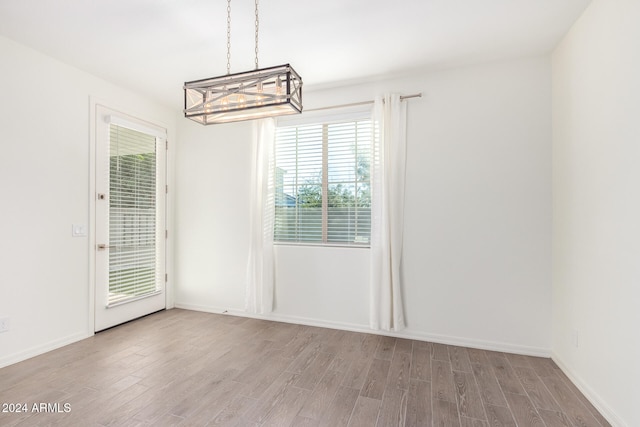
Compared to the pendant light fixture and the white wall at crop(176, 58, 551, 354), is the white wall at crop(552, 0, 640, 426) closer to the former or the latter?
the white wall at crop(176, 58, 551, 354)

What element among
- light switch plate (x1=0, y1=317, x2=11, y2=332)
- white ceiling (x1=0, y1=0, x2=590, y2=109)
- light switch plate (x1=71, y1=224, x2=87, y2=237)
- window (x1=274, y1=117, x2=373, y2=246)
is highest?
white ceiling (x1=0, y1=0, x2=590, y2=109)

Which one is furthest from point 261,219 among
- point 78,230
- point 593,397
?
point 593,397

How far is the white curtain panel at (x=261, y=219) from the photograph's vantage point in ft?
12.5

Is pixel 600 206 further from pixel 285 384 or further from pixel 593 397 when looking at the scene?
pixel 285 384

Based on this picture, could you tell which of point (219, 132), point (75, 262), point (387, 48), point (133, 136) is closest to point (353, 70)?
point (387, 48)

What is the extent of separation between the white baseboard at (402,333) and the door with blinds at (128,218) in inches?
30.4

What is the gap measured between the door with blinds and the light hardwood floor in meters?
0.54

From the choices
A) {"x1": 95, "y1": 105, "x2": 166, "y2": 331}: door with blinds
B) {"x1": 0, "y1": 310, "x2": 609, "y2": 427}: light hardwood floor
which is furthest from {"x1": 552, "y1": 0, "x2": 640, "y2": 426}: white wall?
{"x1": 95, "y1": 105, "x2": 166, "y2": 331}: door with blinds

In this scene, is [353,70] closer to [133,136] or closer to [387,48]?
[387,48]

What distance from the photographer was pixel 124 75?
3.39 metres

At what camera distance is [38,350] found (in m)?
2.88

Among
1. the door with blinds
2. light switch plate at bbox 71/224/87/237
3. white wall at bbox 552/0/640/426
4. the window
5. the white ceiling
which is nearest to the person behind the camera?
white wall at bbox 552/0/640/426

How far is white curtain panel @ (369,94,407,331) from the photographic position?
3.27 metres

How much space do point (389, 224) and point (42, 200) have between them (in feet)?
11.2
